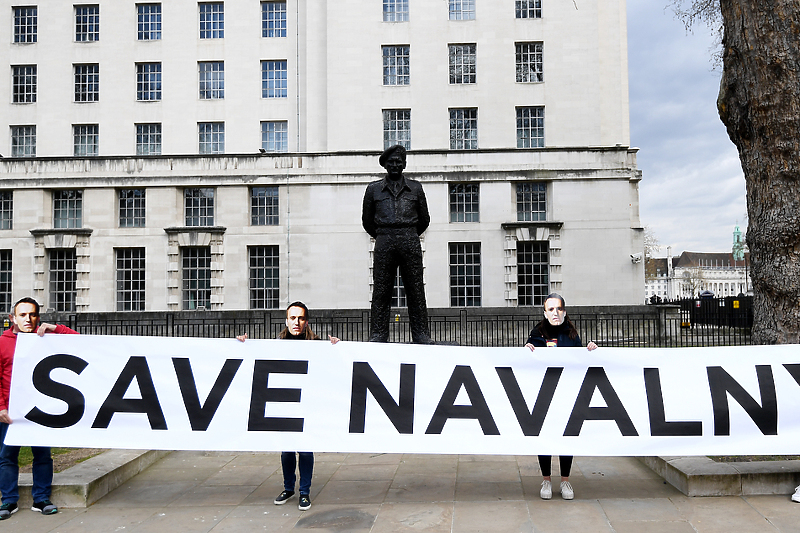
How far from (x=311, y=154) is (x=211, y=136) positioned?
20.4 feet

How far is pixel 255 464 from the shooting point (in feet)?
27.5

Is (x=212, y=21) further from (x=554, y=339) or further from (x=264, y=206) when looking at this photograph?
(x=554, y=339)

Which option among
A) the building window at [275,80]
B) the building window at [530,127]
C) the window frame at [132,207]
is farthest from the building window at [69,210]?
the building window at [530,127]

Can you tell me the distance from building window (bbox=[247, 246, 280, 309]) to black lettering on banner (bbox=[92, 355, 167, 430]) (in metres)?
24.9

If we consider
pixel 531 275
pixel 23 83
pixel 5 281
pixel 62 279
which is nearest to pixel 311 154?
pixel 531 275

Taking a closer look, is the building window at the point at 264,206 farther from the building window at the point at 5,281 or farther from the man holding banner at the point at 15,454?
the man holding banner at the point at 15,454

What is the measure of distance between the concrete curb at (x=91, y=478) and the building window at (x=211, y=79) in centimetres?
2840

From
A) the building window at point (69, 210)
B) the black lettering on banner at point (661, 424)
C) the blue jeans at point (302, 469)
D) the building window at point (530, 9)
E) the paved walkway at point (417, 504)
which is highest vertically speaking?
the building window at point (530, 9)

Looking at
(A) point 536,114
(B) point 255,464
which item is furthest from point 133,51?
(B) point 255,464

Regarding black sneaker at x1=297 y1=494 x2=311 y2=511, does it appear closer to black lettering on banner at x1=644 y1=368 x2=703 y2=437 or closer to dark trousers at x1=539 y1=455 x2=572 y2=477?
dark trousers at x1=539 y1=455 x2=572 y2=477

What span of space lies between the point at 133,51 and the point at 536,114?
2268 cm

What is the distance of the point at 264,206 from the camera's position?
31.9 meters

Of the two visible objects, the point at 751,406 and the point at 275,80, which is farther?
the point at 275,80

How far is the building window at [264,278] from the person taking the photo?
31516 mm
